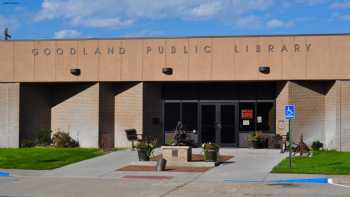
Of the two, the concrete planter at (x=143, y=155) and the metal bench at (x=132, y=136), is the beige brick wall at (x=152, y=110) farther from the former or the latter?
the concrete planter at (x=143, y=155)

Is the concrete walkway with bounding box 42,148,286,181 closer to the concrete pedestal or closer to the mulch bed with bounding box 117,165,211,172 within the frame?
the mulch bed with bounding box 117,165,211,172

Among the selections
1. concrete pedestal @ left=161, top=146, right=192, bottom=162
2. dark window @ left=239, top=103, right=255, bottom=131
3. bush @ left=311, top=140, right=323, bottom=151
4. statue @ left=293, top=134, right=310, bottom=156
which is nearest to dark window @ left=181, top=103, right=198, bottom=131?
dark window @ left=239, top=103, right=255, bottom=131

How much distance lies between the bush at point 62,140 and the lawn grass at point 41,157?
98cm

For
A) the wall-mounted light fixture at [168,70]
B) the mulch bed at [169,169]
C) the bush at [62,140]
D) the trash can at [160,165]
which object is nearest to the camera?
the trash can at [160,165]

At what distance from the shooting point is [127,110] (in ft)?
110

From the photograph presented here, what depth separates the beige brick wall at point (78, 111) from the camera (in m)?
33.7

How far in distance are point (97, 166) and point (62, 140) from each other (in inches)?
376

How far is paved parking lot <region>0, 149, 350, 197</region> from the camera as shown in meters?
17.2

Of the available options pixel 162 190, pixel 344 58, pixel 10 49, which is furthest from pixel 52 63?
pixel 162 190

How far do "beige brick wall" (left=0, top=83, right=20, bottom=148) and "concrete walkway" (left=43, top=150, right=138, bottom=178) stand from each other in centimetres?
721

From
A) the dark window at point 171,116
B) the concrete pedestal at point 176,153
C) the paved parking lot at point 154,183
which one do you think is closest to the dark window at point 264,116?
the dark window at point 171,116

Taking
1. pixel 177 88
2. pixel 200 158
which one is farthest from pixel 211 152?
pixel 177 88

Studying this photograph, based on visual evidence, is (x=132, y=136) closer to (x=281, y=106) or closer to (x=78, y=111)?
(x=78, y=111)

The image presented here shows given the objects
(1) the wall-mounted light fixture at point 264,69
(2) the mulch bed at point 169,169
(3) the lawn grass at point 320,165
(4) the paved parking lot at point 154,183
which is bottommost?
(4) the paved parking lot at point 154,183
